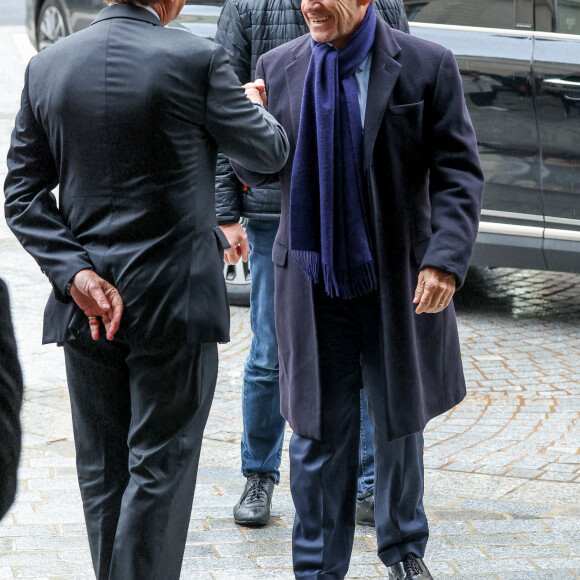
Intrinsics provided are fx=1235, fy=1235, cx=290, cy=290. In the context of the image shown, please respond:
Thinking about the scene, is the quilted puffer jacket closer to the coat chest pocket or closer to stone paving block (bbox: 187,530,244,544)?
the coat chest pocket

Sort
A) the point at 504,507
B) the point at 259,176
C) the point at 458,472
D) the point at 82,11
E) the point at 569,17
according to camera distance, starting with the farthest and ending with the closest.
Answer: the point at 82,11, the point at 569,17, the point at 458,472, the point at 504,507, the point at 259,176

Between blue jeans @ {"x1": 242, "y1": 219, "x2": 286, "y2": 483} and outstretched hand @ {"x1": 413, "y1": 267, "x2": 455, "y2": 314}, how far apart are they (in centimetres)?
90

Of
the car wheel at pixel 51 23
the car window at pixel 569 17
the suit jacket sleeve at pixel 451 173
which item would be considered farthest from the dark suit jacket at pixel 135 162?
the car wheel at pixel 51 23

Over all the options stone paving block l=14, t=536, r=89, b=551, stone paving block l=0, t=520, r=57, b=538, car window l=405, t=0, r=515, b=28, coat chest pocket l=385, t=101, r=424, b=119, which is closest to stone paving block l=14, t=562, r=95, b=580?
stone paving block l=14, t=536, r=89, b=551

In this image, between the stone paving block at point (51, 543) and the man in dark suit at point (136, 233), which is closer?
the man in dark suit at point (136, 233)

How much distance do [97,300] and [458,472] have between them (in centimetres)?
230

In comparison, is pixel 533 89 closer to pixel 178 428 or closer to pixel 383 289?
pixel 383 289

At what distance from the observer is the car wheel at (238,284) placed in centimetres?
732

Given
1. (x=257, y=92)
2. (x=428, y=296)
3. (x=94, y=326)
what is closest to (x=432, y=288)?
(x=428, y=296)

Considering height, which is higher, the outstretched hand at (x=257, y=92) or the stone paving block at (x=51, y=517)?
the outstretched hand at (x=257, y=92)

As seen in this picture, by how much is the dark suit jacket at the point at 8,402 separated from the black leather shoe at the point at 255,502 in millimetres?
2441

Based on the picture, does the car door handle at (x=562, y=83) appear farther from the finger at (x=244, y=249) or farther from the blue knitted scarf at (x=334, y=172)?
the blue knitted scarf at (x=334, y=172)

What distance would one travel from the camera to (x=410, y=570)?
3.84m

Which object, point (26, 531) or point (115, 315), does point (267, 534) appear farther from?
point (115, 315)
